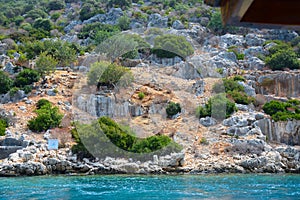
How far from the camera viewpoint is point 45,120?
Result: 22.9 m

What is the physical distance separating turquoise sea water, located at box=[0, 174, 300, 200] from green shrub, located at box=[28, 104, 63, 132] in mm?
7151

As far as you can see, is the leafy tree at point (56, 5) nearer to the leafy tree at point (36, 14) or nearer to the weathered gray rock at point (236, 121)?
the leafy tree at point (36, 14)

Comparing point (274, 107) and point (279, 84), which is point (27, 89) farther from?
point (279, 84)

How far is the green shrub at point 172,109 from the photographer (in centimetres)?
2491

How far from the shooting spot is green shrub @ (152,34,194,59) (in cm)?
3150

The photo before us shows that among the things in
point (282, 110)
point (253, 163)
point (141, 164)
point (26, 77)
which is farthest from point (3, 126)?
point (282, 110)

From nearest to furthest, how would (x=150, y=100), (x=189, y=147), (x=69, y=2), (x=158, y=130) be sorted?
(x=189, y=147)
(x=158, y=130)
(x=150, y=100)
(x=69, y=2)

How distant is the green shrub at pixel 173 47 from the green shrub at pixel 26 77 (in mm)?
9632

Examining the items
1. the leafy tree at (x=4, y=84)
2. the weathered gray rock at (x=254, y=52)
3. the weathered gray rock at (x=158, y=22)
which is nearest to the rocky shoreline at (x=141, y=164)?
the leafy tree at (x=4, y=84)

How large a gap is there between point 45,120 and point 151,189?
37.6 ft

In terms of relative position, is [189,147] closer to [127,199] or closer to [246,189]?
[246,189]

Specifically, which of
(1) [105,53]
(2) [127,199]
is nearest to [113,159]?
(2) [127,199]

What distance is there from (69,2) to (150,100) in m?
35.7

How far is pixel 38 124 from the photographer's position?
2281 cm
